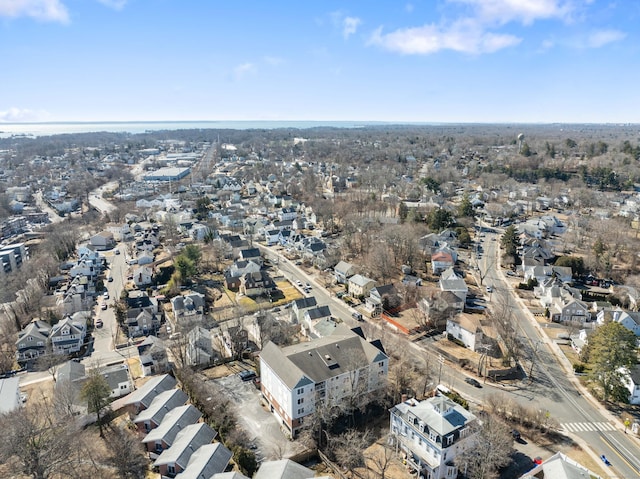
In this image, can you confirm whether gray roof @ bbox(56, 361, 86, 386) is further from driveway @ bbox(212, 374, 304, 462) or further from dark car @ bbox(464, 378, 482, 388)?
dark car @ bbox(464, 378, 482, 388)

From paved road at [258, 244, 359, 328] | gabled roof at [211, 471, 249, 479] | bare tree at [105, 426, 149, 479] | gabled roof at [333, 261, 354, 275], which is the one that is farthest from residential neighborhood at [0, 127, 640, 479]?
gabled roof at [211, 471, 249, 479]

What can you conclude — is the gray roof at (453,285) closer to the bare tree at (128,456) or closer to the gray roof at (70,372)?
the bare tree at (128,456)

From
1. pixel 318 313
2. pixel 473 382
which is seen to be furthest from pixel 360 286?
pixel 473 382

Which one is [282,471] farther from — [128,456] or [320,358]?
[128,456]

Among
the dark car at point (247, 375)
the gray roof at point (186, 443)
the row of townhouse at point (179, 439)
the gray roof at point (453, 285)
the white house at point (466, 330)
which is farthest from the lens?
the gray roof at point (453, 285)

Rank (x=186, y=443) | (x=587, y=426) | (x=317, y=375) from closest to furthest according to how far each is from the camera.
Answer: (x=186, y=443)
(x=317, y=375)
(x=587, y=426)

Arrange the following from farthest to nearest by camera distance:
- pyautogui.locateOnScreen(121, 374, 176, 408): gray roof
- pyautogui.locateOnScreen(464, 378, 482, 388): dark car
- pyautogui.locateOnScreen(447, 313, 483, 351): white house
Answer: pyautogui.locateOnScreen(447, 313, 483, 351): white house, pyautogui.locateOnScreen(464, 378, 482, 388): dark car, pyautogui.locateOnScreen(121, 374, 176, 408): gray roof

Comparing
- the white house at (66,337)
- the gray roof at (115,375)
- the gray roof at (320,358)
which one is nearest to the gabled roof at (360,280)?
the gray roof at (320,358)
